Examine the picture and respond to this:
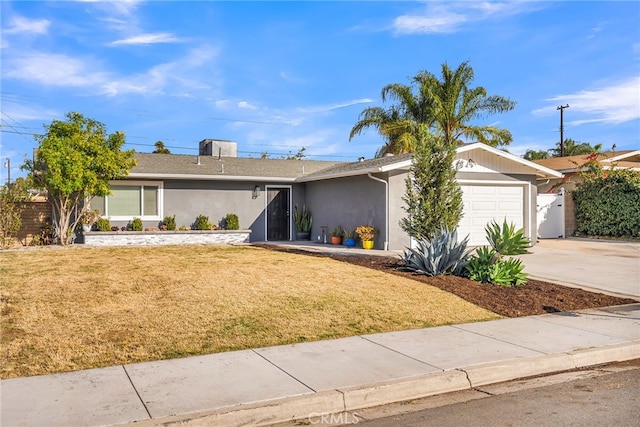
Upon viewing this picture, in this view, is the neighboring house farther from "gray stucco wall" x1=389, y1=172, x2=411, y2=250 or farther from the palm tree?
"gray stucco wall" x1=389, y1=172, x2=411, y2=250

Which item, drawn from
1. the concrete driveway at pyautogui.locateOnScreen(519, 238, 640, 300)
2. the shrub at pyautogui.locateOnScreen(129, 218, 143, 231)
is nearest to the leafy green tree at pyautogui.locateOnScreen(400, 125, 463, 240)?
the concrete driveway at pyautogui.locateOnScreen(519, 238, 640, 300)

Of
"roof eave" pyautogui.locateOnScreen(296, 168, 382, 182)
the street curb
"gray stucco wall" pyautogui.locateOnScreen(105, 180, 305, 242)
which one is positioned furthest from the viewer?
"gray stucco wall" pyautogui.locateOnScreen(105, 180, 305, 242)

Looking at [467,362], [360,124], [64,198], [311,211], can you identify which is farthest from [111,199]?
[467,362]

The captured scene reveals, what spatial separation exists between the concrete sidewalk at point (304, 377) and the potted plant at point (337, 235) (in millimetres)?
11605

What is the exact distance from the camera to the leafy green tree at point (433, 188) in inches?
482

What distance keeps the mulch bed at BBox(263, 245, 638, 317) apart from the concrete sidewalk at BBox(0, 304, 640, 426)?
134 cm

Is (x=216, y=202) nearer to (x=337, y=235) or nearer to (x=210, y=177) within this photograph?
(x=210, y=177)

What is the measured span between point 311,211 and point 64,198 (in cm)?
913

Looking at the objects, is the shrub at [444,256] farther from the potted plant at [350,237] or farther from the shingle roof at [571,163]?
the shingle roof at [571,163]

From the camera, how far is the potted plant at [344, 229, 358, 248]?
18000mm

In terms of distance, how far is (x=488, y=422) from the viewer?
14.2 feet

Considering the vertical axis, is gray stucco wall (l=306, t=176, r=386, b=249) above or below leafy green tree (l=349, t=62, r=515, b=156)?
below

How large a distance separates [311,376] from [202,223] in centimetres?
1500

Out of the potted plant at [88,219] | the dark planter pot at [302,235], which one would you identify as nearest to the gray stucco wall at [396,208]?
the dark planter pot at [302,235]
